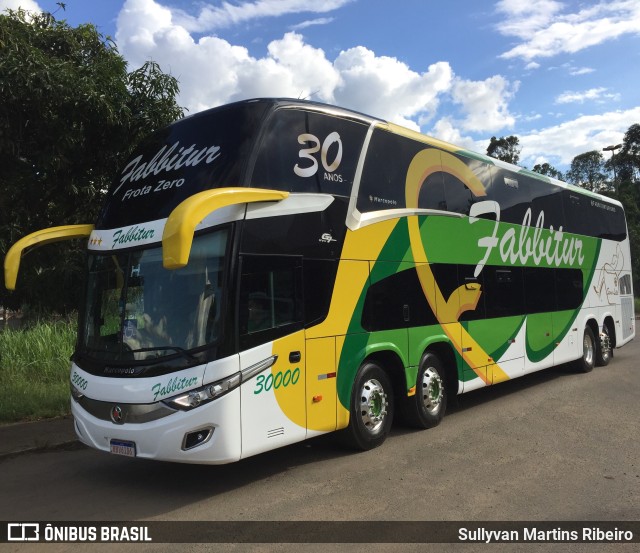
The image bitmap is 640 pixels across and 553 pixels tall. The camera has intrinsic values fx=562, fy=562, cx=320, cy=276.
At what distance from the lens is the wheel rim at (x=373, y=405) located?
6648mm

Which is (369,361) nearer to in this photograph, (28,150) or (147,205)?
(147,205)

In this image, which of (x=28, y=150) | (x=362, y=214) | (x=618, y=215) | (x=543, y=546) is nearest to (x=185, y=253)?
(x=362, y=214)

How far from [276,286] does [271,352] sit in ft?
2.20

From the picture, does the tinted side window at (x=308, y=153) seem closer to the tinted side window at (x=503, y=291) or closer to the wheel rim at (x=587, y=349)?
the tinted side window at (x=503, y=291)

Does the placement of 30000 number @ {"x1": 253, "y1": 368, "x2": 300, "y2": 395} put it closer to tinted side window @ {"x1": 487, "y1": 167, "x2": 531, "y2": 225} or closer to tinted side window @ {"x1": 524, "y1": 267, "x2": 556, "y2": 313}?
tinted side window @ {"x1": 487, "y1": 167, "x2": 531, "y2": 225}

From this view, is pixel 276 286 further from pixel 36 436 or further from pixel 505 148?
pixel 505 148

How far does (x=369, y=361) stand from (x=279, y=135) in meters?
2.88

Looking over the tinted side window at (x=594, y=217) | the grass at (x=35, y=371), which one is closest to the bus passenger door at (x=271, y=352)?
the grass at (x=35, y=371)

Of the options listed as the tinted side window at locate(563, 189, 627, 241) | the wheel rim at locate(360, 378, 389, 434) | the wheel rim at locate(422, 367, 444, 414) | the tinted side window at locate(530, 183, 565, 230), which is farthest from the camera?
the tinted side window at locate(563, 189, 627, 241)

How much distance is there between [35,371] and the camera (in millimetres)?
10508

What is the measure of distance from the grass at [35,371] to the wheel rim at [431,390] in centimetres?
556

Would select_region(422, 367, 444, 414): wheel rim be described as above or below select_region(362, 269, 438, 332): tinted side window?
below

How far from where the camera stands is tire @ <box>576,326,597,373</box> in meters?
12.5

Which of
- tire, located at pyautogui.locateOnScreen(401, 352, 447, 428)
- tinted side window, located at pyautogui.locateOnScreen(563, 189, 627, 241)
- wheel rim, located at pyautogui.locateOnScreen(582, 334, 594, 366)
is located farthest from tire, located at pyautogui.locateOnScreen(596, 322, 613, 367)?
tire, located at pyautogui.locateOnScreen(401, 352, 447, 428)
